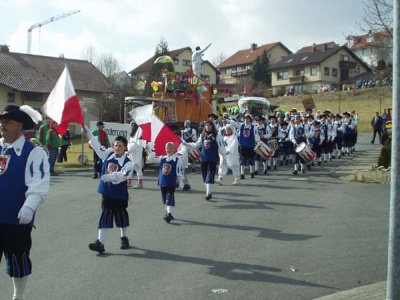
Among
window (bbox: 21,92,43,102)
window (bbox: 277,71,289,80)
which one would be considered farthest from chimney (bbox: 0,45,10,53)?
window (bbox: 277,71,289,80)

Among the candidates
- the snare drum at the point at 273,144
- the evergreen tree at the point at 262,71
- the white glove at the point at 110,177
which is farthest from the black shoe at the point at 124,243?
the evergreen tree at the point at 262,71

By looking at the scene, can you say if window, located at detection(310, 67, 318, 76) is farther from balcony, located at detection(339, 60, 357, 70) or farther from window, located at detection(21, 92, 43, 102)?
window, located at detection(21, 92, 43, 102)

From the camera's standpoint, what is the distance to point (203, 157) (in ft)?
42.4

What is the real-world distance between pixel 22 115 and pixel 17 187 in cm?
75

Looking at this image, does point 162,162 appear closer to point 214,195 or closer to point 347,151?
point 214,195

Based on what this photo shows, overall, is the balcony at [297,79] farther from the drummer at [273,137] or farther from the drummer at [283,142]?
the drummer at [273,137]

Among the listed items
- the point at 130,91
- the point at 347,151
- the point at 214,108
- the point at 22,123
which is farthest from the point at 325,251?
the point at 130,91

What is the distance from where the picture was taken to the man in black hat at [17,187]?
484cm

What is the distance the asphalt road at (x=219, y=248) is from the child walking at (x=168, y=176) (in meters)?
0.34

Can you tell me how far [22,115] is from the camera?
5.09 m

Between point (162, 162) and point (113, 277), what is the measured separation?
4.06 meters

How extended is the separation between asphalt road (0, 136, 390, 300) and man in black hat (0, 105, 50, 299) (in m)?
0.96

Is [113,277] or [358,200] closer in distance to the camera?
[113,277]

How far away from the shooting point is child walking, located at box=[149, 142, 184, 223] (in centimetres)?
987
